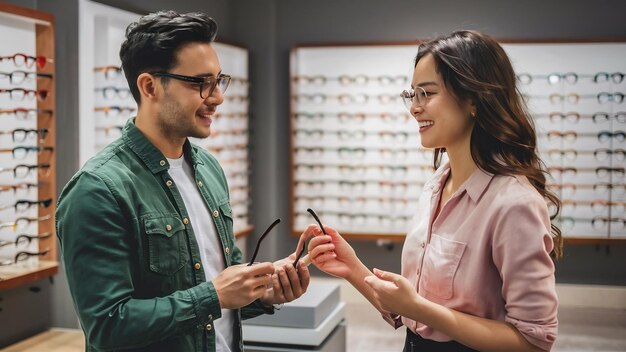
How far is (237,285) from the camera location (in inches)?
78.2

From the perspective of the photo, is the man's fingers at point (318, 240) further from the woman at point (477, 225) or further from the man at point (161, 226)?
the woman at point (477, 225)

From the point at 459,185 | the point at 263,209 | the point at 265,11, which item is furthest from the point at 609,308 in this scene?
the point at 459,185

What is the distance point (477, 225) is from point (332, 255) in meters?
0.63

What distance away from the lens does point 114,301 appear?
1.84 m

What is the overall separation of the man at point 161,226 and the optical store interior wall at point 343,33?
396 centimetres

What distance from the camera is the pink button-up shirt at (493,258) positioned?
6.00ft

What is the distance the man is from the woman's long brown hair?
0.73 metres

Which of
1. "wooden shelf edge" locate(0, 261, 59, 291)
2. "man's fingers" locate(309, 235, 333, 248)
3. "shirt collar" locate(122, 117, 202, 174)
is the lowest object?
"wooden shelf edge" locate(0, 261, 59, 291)

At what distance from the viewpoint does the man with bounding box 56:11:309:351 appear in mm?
1848

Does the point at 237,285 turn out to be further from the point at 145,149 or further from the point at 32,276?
the point at 32,276

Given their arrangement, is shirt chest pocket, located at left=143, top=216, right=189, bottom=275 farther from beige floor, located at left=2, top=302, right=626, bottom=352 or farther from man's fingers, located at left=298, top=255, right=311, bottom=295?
beige floor, located at left=2, top=302, right=626, bottom=352

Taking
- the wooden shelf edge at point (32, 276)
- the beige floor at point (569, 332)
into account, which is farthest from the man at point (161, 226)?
the beige floor at point (569, 332)

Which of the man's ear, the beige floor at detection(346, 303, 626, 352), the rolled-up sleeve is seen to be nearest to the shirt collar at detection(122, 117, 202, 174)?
the man's ear

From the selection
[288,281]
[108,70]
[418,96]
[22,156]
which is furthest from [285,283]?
[108,70]
